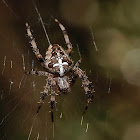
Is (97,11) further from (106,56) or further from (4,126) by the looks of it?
(4,126)

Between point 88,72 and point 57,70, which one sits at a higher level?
point 88,72

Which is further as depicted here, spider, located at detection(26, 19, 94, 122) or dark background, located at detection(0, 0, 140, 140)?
dark background, located at detection(0, 0, 140, 140)

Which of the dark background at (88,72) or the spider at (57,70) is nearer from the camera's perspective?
the spider at (57,70)

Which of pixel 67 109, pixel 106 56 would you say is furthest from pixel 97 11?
pixel 67 109

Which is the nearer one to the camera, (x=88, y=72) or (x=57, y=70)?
(x=57, y=70)
